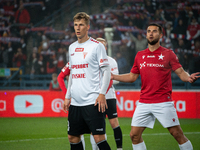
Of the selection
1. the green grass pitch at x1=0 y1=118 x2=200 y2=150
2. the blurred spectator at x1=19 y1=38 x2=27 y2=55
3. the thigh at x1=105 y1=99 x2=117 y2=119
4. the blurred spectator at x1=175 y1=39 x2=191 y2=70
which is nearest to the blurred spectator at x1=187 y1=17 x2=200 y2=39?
the blurred spectator at x1=175 y1=39 x2=191 y2=70

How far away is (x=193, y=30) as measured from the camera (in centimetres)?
1518

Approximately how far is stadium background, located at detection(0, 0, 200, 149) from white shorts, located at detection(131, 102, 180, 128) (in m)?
6.17

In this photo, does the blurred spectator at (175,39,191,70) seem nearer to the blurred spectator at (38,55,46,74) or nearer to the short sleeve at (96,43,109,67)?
the blurred spectator at (38,55,46,74)

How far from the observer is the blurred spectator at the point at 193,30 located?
15.1m

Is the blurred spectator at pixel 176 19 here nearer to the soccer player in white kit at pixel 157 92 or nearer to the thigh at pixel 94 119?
the soccer player in white kit at pixel 157 92

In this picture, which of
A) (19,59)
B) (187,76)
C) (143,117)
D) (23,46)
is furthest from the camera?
(23,46)

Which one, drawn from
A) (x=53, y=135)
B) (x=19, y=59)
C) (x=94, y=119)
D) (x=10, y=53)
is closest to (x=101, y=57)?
(x=94, y=119)

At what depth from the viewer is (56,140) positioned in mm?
7637

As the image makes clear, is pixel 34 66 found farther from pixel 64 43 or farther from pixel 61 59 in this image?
pixel 64 43

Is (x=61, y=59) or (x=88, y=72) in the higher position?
(x=88, y=72)

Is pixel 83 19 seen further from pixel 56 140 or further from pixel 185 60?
pixel 185 60

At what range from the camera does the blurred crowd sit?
49.5 feet

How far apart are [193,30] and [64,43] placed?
21.1 ft

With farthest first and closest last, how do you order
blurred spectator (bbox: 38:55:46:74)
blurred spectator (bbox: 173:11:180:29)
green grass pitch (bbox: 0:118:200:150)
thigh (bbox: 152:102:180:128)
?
blurred spectator (bbox: 38:55:46:74)
blurred spectator (bbox: 173:11:180:29)
green grass pitch (bbox: 0:118:200:150)
thigh (bbox: 152:102:180:128)
